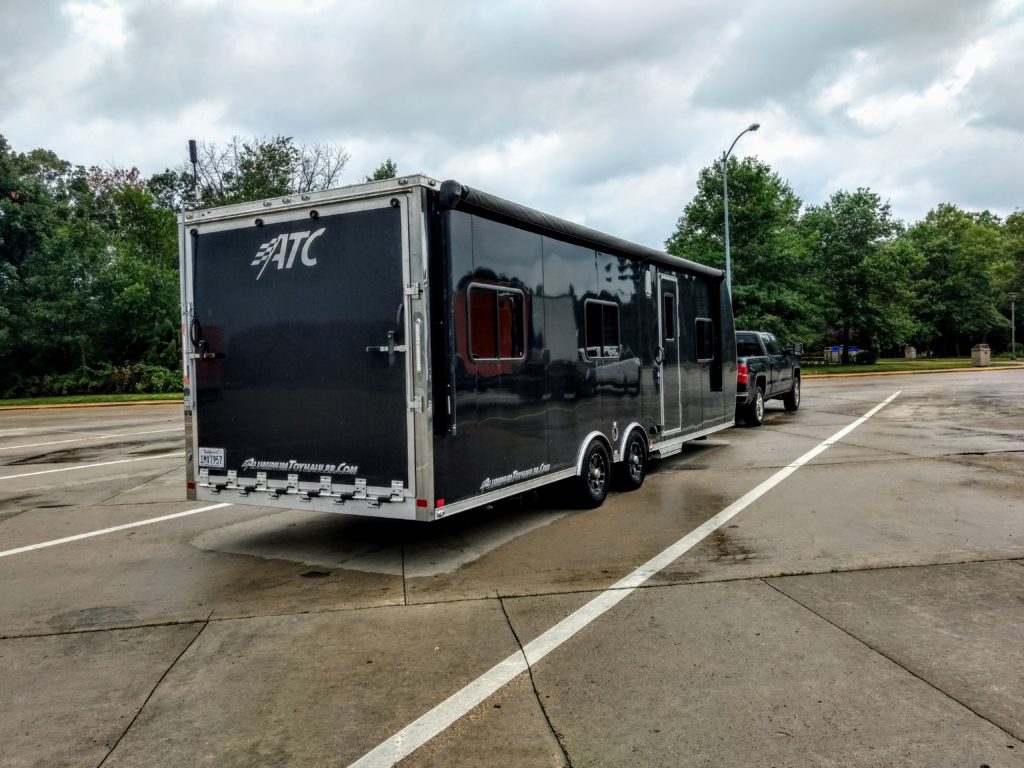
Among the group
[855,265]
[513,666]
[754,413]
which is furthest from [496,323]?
[855,265]

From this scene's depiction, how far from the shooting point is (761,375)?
53.5 feet

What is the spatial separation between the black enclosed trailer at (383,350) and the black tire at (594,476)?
0.21 m

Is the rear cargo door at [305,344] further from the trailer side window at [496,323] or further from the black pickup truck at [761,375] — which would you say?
the black pickup truck at [761,375]

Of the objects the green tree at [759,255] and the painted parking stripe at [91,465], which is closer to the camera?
the painted parking stripe at [91,465]

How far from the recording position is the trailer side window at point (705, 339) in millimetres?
11227

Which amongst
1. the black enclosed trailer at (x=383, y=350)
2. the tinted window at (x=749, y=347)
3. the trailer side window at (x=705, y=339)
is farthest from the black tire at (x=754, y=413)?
the black enclosed trailer at (x=383, y=350)

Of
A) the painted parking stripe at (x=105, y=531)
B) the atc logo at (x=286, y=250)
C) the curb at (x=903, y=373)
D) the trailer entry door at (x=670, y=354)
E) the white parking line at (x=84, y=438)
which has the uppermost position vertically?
the atc logo at (x=286, y=250)

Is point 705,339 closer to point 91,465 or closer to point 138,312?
point 91,465

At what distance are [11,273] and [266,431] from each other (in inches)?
1271

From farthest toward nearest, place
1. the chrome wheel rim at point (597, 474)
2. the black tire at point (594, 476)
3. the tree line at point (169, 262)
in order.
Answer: the tree line at point (169, 262) < the chrome wheel rim at point (597, 474) < the black tire at point (594, 476)

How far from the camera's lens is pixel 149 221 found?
39.6m

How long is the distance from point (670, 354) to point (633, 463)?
5.70ft

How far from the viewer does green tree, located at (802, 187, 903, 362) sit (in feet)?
138

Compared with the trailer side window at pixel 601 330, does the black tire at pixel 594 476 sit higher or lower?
lower
